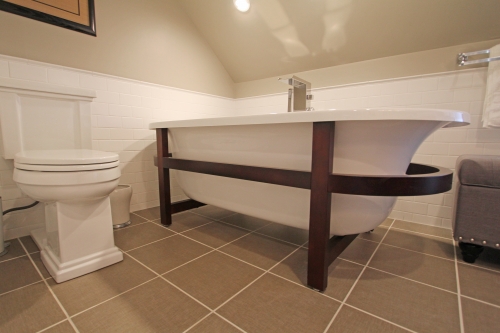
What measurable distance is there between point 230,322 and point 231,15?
230 centimetres

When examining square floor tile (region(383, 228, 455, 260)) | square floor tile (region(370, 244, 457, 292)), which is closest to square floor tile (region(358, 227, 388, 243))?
square floor tile (region(383, 228, 455, 260))

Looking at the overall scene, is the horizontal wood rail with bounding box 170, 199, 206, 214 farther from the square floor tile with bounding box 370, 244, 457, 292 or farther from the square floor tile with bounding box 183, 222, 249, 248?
the square floor tile with bounding box 370, 244, 457, 292

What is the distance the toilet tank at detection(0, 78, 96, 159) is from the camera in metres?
1.27

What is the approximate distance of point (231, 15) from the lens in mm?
2154

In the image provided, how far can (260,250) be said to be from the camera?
137 cm

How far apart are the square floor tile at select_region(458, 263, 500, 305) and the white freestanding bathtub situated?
43cm

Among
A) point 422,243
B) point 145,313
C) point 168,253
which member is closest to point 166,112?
point 168,253

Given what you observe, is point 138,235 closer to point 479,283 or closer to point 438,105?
point 479,283

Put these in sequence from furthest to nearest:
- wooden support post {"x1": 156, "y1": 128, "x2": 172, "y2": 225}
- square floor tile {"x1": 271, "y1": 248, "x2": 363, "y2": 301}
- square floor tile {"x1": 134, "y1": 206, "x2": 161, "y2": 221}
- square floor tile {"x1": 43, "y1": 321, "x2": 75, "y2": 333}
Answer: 1. square floor tile {"x1": 134, "y1": 206, "x2": 161, "y2": 221}
2. wooden support post {"x1": 156, "y1": 128, "x2": 172, "y2": 225}
3. square floor tile {"x1": 271, "y1": 248, "x2": 363, "y2": 301}
4. square floor tile {"x1": 43, "y1": 321, "x2": 75, "y2": 333}

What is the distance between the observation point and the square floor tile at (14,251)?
4.13ft

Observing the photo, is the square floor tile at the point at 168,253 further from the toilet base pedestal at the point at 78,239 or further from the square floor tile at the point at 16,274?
the square floor tile at the point at 16,274

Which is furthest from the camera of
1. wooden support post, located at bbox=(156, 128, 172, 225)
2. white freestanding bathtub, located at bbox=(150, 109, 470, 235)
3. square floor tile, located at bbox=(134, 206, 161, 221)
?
square floor tile, located at bbox=(134, 206, 161, 221)

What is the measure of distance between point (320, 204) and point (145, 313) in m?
0.76

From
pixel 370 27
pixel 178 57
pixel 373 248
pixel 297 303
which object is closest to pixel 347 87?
pixel 370 27
